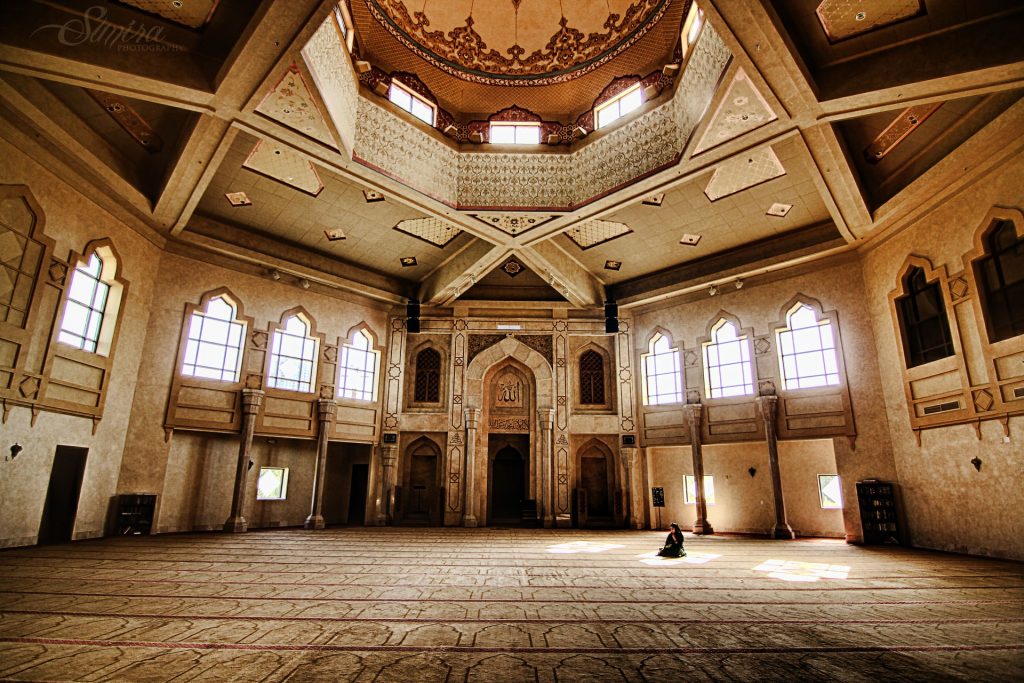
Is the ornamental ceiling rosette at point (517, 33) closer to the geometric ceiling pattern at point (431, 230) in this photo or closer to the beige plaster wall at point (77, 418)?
the geometric ceiling pattern at point (431, 230)

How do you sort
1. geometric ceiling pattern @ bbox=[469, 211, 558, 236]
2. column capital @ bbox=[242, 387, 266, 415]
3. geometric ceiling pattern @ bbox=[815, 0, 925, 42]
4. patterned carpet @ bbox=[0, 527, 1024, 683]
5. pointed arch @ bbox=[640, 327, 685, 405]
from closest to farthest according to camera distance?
patterned carpet @ bbox=[0, 527, 1024, 683] → geometric ceiling pattern @ bbox=[815, 0, 925, 42] → geometric ceiling pattern @ bbox=[469, 211, 558, 236] → column capital @ bbox=[242, 387, 266, 415] → pointed arch @ bbox=[640, 327, 685, 405]

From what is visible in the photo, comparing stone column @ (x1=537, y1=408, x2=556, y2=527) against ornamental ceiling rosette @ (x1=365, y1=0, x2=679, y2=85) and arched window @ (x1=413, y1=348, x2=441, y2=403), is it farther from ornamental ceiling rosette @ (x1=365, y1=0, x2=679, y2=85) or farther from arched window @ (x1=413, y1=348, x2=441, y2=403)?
ornamental ceiling rosette @ (x1=365, y1=0, x2=679, y2=85)

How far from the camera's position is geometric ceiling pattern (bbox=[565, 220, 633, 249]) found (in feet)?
39.5

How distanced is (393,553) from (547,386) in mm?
7400

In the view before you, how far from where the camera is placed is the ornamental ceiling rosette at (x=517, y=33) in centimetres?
1026

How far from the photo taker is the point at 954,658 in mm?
3080

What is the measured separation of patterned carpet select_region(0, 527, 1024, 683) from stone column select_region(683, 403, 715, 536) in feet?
16.5

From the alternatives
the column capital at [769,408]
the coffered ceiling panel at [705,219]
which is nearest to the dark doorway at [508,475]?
the coffered ceiling panel at [705,219]

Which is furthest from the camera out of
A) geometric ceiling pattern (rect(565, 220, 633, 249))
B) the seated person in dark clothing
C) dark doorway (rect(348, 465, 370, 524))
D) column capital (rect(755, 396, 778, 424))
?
dark doorway (rect(348, 465, 370, 524))

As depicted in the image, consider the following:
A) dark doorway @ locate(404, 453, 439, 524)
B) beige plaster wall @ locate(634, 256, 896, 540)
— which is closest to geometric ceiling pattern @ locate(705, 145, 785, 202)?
beige plaster wall @ locate(634, 256, 896, 540)

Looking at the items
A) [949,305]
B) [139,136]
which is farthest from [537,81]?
[949,305]

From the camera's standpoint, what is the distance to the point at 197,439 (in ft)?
37.8

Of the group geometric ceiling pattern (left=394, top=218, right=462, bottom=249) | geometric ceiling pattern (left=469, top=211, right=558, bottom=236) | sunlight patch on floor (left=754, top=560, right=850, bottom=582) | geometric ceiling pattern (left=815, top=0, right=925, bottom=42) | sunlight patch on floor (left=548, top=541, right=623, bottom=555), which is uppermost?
geometric ceiling pattern (left=815, top=0, right=925, bottom=42)

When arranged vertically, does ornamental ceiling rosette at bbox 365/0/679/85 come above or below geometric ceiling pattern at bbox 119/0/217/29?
above
